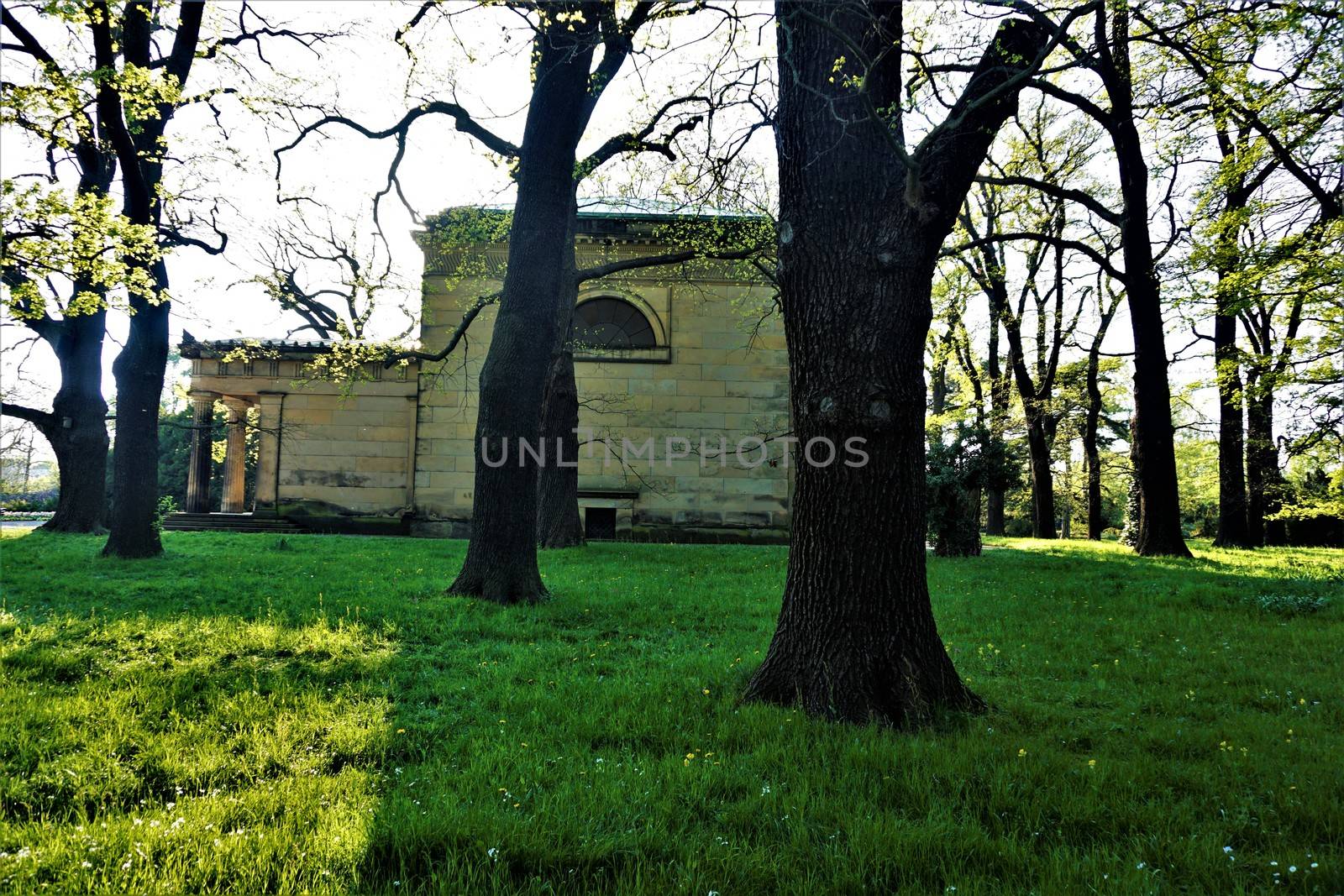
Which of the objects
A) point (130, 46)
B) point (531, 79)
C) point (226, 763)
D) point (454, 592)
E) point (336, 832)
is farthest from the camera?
point (130, 46)

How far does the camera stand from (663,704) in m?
4.40

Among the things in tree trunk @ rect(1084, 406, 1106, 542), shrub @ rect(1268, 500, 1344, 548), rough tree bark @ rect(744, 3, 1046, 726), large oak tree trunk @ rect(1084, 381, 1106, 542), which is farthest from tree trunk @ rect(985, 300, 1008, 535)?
rough tree bark @ rect(744, 3, 1046, 726)

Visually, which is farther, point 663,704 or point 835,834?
point 663,704

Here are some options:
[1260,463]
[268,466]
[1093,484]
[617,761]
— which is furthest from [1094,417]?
[268,466]

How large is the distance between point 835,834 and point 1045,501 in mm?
23725

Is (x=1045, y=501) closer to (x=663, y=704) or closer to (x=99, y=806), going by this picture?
(x=663, y=704)

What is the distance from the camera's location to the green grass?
8.24 feet

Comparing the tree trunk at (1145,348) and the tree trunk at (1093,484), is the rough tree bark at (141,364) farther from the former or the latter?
the tree trunk at (1093,484)

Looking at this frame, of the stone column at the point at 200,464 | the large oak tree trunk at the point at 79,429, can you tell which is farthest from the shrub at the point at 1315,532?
the stone column at the point at 200,464

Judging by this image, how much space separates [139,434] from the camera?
36.6 ft

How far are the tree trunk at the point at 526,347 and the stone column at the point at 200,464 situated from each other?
18640mm

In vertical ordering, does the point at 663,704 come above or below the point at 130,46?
below

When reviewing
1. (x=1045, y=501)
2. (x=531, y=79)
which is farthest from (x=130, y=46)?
(x=1045, y=501)

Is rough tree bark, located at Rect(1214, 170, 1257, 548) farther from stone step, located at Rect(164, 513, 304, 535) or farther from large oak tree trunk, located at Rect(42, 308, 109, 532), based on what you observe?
large oak tree trunk, located at Rect(42, 308, 109, 532)
